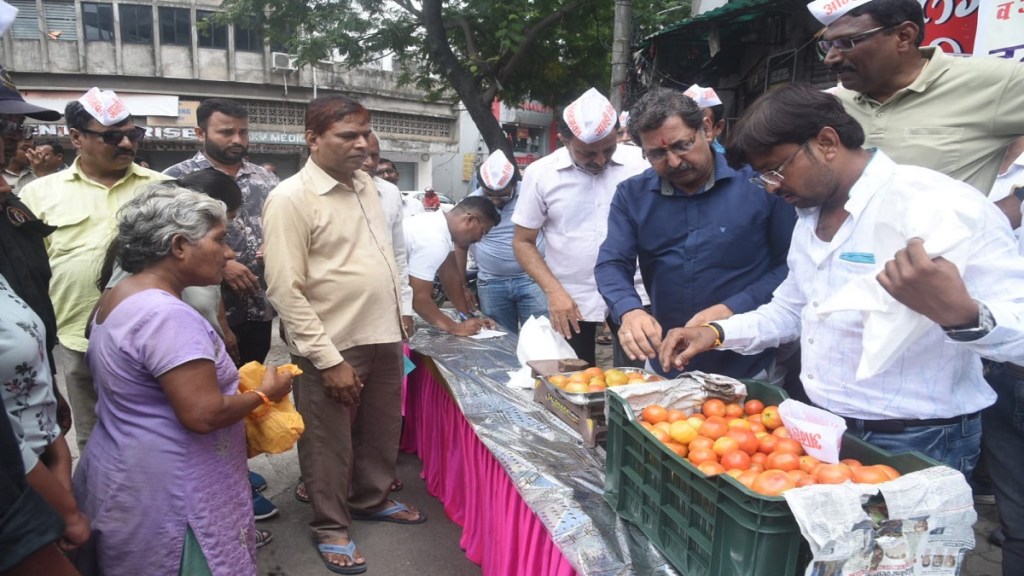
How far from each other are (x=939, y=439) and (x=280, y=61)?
22.4 meters

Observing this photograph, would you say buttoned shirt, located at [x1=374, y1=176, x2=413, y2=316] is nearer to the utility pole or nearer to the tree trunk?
the utility pole

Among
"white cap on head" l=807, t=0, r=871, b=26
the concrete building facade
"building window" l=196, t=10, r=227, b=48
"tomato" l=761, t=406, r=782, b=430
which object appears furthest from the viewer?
"building window" l=196, t=10, r=227, b=48

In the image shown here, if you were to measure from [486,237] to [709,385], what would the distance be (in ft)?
8.45

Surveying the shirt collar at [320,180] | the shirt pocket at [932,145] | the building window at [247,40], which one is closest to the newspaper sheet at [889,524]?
the shirt pocket at [932,145]

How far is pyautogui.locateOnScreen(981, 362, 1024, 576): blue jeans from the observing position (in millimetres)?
1736

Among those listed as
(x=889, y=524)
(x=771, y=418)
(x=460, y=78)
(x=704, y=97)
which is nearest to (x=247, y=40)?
(x=460, y=78)

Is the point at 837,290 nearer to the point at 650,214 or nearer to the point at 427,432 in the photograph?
the point at 650,214

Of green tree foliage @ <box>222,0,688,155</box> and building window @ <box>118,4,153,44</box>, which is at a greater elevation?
building window @ <box>118,4,153,44</box>

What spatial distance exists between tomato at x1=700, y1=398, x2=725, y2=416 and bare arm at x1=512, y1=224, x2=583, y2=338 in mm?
1144

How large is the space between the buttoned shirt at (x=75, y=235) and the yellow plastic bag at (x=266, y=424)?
1006mm

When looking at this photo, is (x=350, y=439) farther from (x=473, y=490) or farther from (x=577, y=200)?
(x=577, y=200)

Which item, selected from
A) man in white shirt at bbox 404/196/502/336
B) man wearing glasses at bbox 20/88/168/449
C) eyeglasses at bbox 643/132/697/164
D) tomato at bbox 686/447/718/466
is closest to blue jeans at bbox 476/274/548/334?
man in white shirt at bbox 404/196/502/336

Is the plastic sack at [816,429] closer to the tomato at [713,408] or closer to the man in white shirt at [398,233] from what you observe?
the tomato at [713,408]

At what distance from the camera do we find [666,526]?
1443 mm
